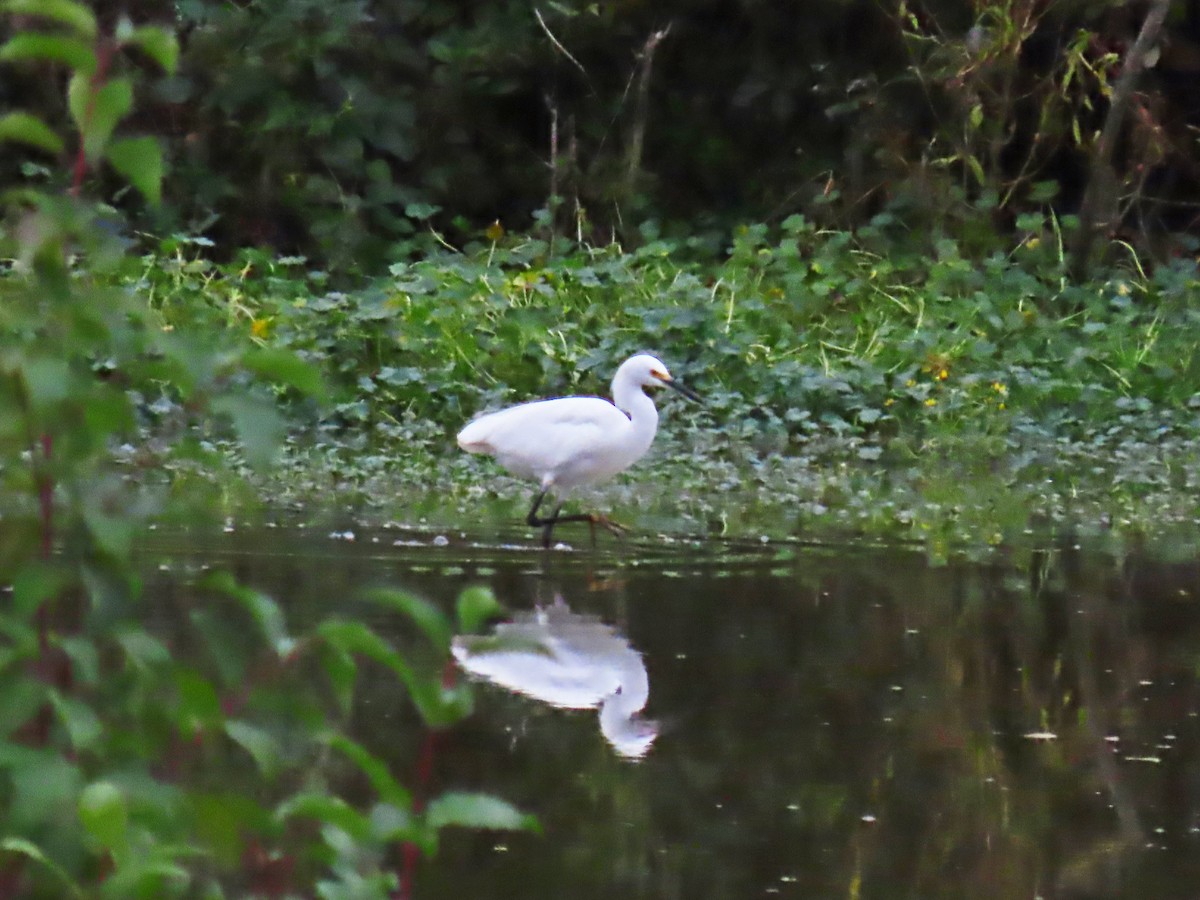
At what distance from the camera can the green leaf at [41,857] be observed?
2059mm

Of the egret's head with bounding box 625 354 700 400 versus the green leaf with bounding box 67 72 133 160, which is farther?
the egret's head with bounding box 625 354 700 400

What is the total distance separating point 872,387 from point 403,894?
36.6ft

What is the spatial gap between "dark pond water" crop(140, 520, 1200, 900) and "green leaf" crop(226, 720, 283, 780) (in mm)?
1850

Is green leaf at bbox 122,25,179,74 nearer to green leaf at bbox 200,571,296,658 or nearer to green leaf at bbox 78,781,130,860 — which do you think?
green leaf at bbox 200,571,296,658

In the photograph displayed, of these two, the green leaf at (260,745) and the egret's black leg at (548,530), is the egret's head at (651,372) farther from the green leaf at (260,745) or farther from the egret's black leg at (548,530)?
the green leaf at (260,745)

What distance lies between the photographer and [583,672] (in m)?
6.05

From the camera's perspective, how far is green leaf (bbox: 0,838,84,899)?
2059mm

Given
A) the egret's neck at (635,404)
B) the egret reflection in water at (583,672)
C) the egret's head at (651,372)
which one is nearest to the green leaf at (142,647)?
the egret reflection in water at (583,672)

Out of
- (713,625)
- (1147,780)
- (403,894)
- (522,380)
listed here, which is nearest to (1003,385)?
(522,380)

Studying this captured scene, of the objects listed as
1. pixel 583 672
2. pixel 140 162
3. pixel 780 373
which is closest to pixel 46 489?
pixel 140 162

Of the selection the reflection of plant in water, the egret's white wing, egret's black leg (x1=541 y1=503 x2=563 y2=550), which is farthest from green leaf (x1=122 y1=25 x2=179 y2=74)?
the egret's white wing

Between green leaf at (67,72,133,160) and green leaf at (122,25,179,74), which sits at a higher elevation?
green leaf at (122,25,179,74)

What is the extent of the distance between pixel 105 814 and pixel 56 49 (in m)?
0.70

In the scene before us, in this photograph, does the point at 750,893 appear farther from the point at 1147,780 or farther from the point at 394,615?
the point at 394,615
